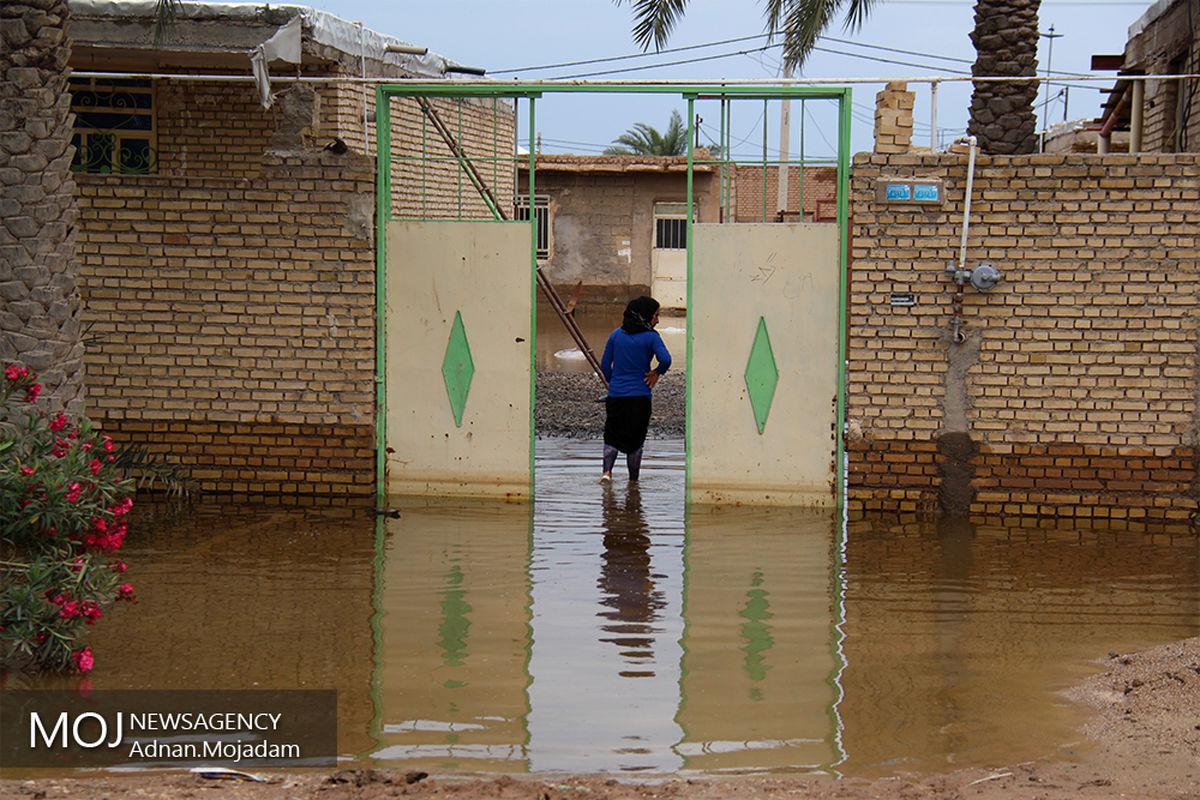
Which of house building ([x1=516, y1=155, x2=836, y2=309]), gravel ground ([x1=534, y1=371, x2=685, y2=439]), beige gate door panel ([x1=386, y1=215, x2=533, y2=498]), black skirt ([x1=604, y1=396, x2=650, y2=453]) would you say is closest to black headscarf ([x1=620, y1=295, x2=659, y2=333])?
black skirt ([x1=604, y1=396, x2=650, y2=453])

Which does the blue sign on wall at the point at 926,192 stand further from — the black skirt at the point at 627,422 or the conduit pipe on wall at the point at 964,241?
the black skirt at the point at 627,422

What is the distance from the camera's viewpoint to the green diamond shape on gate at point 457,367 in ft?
30.7

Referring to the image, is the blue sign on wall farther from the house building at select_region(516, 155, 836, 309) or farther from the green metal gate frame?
the house building at select_region(516, 155, 836, 309)

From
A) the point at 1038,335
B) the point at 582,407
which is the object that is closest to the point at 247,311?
the point at 1038,335

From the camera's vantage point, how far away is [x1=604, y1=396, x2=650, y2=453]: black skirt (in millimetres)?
10086

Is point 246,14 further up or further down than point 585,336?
further up

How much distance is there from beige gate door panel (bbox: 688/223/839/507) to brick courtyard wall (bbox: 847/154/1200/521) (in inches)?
11.3

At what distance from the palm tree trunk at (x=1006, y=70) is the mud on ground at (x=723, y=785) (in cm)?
654

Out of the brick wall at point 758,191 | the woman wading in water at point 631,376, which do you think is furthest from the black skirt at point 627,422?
the brick wall at point 758,191

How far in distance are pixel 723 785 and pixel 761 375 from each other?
17.1 feet

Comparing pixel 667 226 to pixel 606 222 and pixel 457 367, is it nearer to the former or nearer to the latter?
pixel 606 222

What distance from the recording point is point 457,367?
9.37 metres

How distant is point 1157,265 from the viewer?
8648 millimetres

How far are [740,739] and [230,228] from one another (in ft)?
20.2
